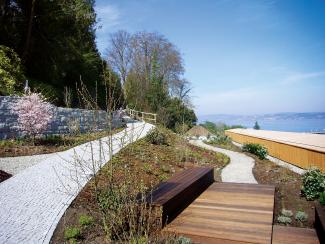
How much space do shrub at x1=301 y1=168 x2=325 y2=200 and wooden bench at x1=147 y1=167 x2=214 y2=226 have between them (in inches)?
89.1

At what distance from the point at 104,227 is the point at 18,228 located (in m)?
1.51

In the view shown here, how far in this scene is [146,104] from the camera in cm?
2933

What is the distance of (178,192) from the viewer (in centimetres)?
610

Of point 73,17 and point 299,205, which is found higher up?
point 73,17

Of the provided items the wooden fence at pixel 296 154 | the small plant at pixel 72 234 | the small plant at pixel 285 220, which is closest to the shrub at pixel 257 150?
the wooden fence at pixel 296 154

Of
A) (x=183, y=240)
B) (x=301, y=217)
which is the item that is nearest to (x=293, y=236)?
(x=301, y=217)

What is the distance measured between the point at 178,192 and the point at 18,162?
19.9ft

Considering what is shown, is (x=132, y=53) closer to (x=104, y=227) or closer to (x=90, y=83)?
(x=90, y=83)

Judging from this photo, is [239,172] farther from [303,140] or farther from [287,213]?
[303,140]

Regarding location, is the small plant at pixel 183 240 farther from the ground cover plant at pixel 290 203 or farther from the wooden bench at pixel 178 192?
the ground cover plant at pixel 290 203

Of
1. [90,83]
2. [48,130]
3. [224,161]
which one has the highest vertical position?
[90,83]

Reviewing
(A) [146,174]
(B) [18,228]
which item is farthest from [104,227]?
(A) [146,174]

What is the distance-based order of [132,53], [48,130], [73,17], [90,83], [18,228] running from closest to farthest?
[18,228]
[48,130]
[73,17]
[90,83]
[132,53]

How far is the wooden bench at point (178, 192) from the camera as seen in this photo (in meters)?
5.55
